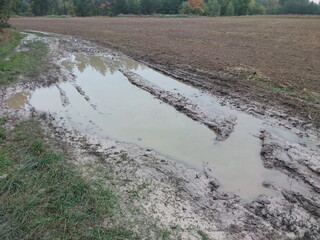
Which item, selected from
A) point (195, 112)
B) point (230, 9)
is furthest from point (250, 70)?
point (230, 9)

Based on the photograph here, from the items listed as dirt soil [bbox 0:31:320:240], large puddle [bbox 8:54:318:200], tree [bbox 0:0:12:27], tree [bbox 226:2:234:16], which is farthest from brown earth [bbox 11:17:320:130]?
tree [bbox 226:2:234:16]

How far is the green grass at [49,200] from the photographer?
379 cm

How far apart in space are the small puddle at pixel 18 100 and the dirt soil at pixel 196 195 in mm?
2337

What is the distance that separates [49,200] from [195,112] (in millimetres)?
4783

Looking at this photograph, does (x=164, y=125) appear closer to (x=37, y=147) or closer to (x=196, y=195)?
(x=196, y=195)

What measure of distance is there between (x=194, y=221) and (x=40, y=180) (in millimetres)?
2793

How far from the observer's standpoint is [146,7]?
6512 cm

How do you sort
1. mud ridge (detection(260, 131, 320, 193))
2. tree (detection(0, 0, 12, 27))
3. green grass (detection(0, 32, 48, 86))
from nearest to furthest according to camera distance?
mud ridge (detection(260, 131, 320, 193)), green grass (detection(0, 32, 48, 86)), tree (detection(0, 0, 12, 27))

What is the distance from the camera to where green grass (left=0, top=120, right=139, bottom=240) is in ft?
12.4

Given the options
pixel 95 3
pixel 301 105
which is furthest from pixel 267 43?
pixel 95 3

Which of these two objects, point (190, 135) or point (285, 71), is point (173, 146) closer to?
point (190, 135)

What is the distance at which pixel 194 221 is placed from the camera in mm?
4145

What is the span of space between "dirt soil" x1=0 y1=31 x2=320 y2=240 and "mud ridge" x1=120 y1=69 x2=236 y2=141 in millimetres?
952

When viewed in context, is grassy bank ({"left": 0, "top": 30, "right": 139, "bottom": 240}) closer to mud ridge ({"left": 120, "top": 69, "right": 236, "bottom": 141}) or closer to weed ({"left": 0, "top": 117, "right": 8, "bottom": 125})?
weed ({"left": 0, "top": 117, "right": 8, "bottom": 125})
